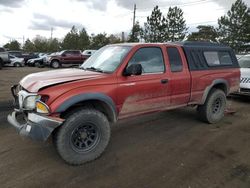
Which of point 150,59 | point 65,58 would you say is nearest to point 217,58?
point 150,59

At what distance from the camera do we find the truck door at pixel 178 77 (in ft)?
15.6

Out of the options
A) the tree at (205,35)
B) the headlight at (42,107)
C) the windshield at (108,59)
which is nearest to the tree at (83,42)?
the tree at (205,35)

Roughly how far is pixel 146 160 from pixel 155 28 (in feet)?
122

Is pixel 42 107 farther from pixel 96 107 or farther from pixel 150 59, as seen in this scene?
pixel 150 59

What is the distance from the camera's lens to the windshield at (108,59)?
4.18m

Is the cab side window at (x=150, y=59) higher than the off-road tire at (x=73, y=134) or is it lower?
higher

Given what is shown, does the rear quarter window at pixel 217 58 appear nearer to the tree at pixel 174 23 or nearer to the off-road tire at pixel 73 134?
the off-road tire at pixel 73 134

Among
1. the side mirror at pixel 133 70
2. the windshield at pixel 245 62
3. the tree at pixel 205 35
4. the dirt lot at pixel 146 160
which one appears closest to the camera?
the dirt lot at pixel 146 160

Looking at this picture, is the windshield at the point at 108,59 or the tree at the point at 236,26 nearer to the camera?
the windshield at the point at 108,59

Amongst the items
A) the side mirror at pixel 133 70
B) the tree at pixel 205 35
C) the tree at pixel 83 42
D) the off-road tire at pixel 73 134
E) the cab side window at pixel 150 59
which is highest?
the tree at pixel 205 35

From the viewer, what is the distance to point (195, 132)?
5.17 metres

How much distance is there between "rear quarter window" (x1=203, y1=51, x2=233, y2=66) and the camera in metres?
5.55

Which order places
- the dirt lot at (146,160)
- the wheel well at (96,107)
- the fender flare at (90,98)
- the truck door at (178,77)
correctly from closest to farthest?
the dirt lot at (146,160) < the fender flare at (90,98) < the wheel well at (96,107) < the truck door at (178,77)

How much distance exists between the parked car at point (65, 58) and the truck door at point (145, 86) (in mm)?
19192
